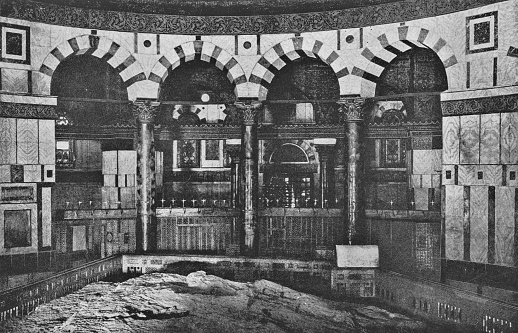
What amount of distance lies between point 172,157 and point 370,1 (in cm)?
A: 724

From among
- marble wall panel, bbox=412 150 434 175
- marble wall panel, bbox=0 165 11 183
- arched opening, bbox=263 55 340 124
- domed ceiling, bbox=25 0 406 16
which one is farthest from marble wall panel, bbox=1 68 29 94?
marble wall panel, bbox=412 150 434 175

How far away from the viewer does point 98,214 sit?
11.9 meters

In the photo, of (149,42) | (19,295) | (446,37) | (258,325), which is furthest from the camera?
(149,42)

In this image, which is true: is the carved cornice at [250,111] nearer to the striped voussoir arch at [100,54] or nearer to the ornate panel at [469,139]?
the striped voussoir arch at [100,54]

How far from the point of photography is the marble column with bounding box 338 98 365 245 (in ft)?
37.5

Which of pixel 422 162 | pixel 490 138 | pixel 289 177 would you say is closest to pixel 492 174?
pixel 490 138

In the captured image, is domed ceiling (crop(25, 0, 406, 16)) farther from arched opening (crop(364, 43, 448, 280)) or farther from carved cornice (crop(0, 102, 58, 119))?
carved cornice (crop(0, 102, 58, 119))

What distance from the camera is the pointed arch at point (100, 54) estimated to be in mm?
11203

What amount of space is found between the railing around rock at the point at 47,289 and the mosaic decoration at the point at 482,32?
865cm

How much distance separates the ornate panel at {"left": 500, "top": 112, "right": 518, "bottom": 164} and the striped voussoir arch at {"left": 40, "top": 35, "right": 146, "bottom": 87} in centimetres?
799

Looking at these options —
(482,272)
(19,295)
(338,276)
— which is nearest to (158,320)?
(19,295)

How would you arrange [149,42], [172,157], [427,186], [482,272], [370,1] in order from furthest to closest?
[172,157] → [427,186] → [149,42] → [370,1] → [482,272]

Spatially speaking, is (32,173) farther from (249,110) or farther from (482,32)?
(482,32)

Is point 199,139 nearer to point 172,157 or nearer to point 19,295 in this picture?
point 172,157
